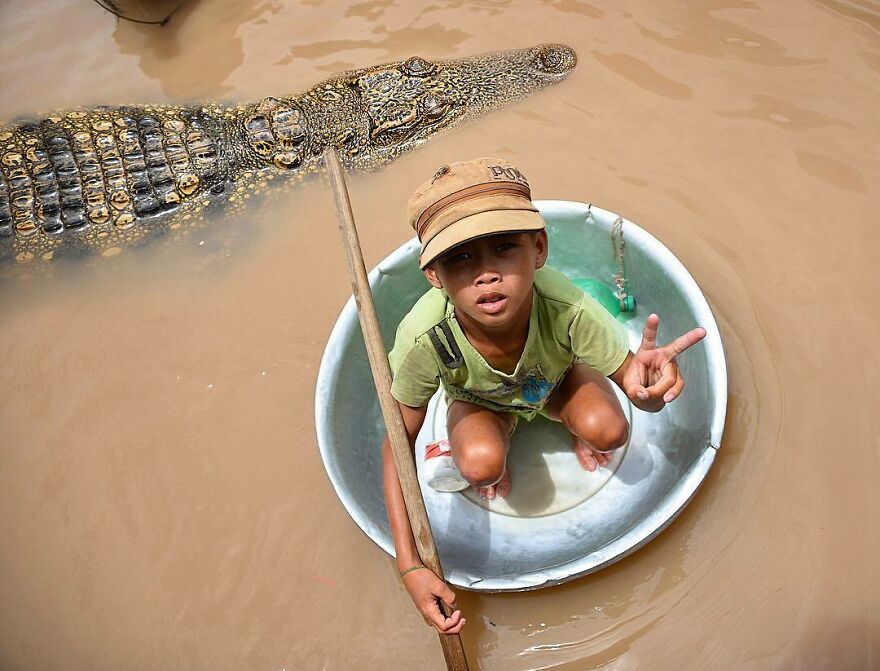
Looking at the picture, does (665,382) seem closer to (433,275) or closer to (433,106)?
(433,275)

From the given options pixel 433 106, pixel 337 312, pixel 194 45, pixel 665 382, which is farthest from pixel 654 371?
pixel 194 45

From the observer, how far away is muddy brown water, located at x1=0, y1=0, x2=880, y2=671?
1.55 m

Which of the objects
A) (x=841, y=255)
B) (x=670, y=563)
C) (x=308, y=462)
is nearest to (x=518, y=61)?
(x=841, y=255)

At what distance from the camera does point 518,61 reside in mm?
2750

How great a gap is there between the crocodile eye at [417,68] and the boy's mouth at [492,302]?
1.98 metres

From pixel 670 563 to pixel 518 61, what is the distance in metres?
2.12

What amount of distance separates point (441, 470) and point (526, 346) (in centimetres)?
57

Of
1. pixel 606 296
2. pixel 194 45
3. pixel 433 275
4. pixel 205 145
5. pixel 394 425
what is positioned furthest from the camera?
pixel 194 45

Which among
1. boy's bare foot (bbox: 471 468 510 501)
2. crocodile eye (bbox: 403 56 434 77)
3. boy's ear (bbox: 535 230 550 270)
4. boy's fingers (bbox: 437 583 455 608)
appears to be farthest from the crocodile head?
boy's fingers (bbox: 437 583 455 608)

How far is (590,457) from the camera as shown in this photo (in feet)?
5.59

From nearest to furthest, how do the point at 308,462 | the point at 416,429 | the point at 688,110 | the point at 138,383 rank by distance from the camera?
the point at 416,429 → the point at 308,462 → the point at 138,383 → the point at 688,110

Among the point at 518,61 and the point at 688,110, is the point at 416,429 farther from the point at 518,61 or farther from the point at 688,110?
the point at 518,61

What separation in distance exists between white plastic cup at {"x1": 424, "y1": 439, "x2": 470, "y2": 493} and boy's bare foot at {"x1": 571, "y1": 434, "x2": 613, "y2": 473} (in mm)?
319

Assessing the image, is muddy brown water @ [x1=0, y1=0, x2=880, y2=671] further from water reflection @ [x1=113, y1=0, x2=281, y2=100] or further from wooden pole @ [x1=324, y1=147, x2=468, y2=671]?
wooden pole @ [x1=324, y1=147, x2=468, y2=671]
